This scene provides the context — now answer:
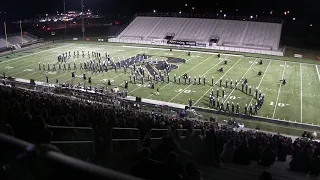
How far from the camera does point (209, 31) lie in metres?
57.1

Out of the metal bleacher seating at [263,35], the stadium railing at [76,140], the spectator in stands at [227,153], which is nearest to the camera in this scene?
the stadium railing at [76,140]

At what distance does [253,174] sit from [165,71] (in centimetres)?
2664

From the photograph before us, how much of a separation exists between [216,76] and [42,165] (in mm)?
31331

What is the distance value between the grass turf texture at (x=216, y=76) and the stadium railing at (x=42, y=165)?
19.7 meters

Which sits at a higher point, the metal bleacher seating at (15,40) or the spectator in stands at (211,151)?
the spectator in stands at (211,151)

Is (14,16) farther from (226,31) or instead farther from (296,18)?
(296,18)

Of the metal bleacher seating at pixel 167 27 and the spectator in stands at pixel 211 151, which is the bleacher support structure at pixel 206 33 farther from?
the spectator in stands at pixel 211 151

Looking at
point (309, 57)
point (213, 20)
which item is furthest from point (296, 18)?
point (309, 57)

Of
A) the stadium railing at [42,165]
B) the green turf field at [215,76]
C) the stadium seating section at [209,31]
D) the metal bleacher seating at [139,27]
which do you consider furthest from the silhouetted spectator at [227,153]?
the metal bleacher seating at [139,27]

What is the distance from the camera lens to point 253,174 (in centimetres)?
713

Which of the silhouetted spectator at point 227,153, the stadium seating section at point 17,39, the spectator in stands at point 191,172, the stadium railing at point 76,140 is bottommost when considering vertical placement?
the stadium seating section at point 17,39

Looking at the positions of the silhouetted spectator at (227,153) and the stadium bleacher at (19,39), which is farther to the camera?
the stadium bleacher at (19,39)

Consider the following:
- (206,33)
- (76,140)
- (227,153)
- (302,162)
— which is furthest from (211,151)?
(206,33)

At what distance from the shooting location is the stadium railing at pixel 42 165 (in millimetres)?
1431
